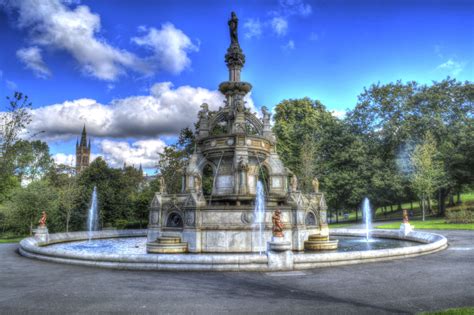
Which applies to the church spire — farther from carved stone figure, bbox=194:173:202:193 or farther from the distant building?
carved stone figure, bbox=194:173:202:193

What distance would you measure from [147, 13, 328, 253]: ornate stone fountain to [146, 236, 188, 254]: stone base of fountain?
5 cm

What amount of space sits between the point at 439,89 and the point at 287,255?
49596 millimetres

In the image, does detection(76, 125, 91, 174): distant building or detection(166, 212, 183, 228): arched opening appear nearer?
detection(166, 212, 183, 228): arched opening

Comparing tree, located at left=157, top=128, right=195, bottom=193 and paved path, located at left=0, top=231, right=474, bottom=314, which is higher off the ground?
tree, located at left=157, top=128, right=195, bottom=193

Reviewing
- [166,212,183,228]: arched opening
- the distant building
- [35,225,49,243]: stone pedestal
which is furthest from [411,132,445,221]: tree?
the distant building

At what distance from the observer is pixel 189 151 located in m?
43.2

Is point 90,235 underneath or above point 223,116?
underneath

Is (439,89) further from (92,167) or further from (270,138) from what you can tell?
(92,167)

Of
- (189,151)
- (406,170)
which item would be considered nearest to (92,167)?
(189,151)

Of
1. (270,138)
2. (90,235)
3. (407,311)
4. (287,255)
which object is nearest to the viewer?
(407,311)

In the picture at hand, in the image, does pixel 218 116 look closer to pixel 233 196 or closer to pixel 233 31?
pixel 233 31

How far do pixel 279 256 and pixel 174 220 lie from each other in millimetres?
7979

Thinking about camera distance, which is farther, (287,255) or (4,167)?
(4,167)

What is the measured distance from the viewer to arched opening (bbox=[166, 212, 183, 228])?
59.9 feet
